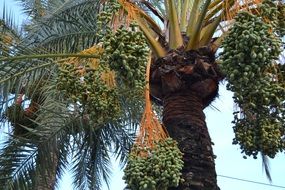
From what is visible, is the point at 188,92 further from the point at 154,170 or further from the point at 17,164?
the point at 17,164

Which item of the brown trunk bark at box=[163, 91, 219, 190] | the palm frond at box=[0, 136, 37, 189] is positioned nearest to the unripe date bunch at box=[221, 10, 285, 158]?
the brown trunk bark at box=[163, 91, 219, 190]

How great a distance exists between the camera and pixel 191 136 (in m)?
5.08

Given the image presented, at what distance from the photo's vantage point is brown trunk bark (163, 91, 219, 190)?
4836 millimetres

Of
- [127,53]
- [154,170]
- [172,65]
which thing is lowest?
[154,170]

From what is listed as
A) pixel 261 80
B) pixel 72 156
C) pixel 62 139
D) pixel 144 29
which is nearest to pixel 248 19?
pixel 261 80

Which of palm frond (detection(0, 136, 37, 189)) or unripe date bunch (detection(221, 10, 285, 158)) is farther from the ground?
palm frond (detection(0, 136, 37, 189))

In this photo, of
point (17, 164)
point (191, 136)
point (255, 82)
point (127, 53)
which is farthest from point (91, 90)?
point (17, 164)

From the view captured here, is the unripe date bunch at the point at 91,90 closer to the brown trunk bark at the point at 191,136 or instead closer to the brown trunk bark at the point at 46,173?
the brown trunk bark at the point at 191,136

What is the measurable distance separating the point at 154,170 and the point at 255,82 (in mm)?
902

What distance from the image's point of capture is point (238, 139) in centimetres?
470

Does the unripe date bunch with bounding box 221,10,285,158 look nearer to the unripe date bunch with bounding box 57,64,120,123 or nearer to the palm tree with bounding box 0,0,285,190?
the palm tree with bounding box 0,0,285,190

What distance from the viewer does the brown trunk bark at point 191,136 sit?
4.84m

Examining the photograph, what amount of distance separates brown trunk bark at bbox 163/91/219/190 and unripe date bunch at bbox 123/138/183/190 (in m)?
0.55

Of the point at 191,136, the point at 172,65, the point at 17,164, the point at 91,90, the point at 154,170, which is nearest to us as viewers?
the point at 154,170
